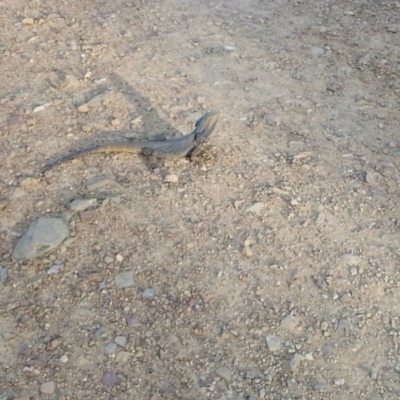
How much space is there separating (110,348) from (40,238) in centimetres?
100

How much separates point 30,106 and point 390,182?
300 cm

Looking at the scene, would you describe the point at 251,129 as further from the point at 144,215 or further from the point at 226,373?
the point at 226,373

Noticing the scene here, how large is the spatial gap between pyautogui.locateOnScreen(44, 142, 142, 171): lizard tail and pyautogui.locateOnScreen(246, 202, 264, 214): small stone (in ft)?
3.33

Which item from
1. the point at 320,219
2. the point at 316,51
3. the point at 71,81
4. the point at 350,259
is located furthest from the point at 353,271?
the point at 71,81

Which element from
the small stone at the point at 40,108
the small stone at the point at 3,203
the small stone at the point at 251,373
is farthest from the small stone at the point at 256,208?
the small stone at the point at 40,108

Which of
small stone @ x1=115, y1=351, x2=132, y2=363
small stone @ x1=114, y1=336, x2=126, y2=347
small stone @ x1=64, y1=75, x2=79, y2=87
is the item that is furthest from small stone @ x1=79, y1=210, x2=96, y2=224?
small stone @ x1=64, y1=75, x2=79, y2=87

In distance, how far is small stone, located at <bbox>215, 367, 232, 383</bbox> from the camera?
3676 millimetres

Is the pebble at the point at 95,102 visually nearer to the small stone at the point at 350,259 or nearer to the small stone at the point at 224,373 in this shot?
the small stone at the point at 350,259

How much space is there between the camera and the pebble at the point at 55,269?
430cm

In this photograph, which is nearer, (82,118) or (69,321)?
(69,321)

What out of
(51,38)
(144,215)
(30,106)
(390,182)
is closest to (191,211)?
(144,215)

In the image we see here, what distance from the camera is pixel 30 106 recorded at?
5867 millimetres

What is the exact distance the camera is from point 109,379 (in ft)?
12.1

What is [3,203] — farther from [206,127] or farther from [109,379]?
[109,379]
